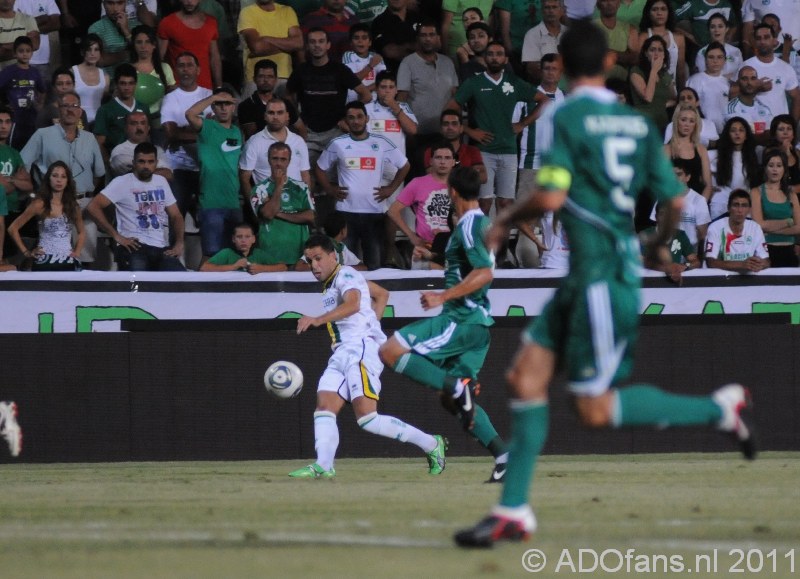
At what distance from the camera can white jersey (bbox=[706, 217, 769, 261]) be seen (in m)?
15.0

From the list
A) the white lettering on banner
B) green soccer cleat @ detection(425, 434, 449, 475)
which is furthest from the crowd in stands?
green soccer cleat @ detection(425, 434, 449, 475)

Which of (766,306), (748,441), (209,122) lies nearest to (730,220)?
(766,306)

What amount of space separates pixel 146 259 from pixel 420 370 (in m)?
5.51

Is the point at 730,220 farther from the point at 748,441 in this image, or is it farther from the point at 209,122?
the point at 748,441

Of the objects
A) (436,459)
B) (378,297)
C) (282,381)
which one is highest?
(378,297)

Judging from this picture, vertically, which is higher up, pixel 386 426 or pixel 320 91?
pixel 320 91

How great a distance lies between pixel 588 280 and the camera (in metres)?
5.50

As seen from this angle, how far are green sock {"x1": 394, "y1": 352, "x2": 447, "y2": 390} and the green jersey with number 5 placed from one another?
443 cm

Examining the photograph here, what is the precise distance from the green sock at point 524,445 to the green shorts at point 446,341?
168 inches

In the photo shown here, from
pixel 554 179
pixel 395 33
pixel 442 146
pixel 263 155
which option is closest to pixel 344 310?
pixel 442 146

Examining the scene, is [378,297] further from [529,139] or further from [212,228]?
[529,139]

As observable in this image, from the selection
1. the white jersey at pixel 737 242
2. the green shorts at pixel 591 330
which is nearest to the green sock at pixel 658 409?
the green shorts at pixel 591 330

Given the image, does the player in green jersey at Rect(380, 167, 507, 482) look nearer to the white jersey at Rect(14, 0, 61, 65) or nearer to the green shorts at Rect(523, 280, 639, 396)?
the green shorts at Rect(523, 280, 639, 396)

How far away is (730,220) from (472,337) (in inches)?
234
